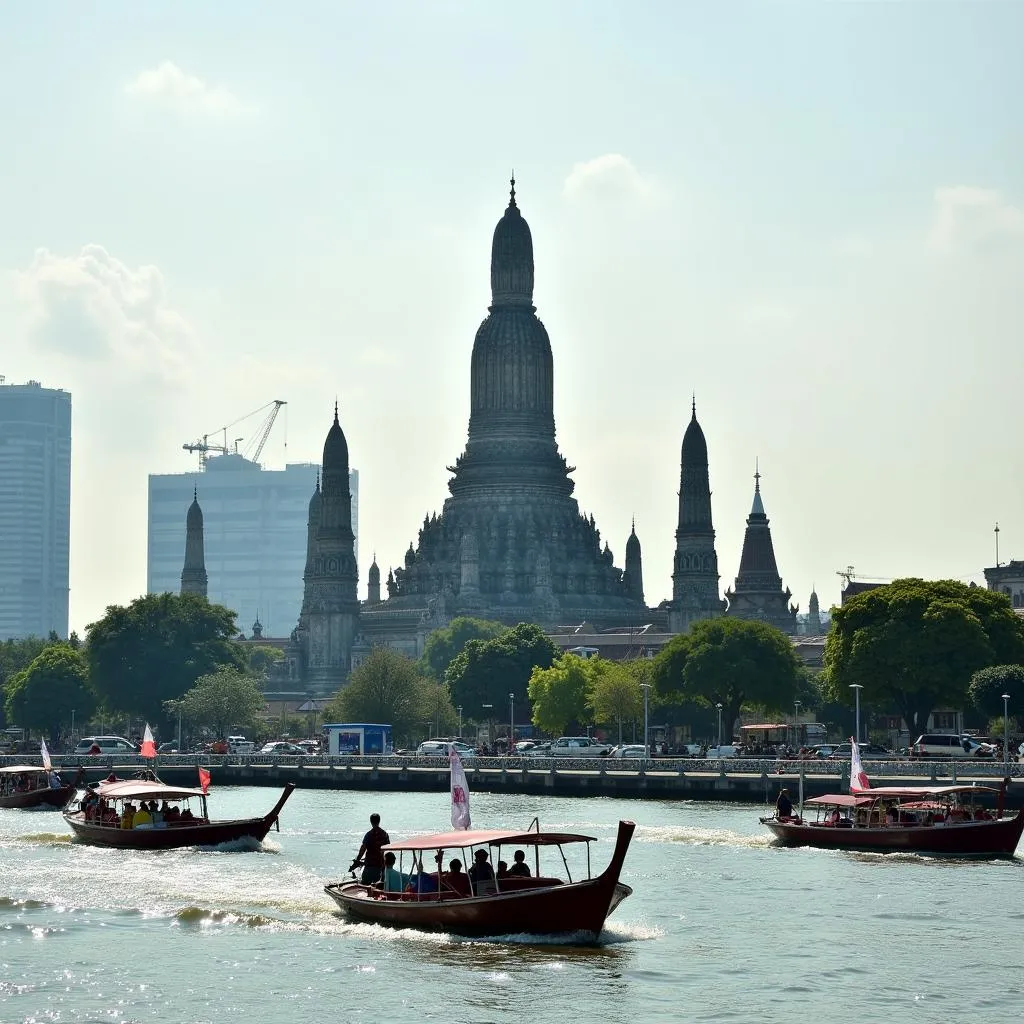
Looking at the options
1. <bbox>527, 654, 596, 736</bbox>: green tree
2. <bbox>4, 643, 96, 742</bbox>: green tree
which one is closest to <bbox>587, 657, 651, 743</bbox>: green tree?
<bbox>527, 654, 596, 736</bbox>: green tree

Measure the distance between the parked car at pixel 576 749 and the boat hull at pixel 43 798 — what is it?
39.4 meters

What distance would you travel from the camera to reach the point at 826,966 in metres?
54.5

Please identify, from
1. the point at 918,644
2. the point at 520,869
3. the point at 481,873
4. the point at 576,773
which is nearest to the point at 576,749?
the point at 576,773

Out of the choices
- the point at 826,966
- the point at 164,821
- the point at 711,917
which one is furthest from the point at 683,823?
the point at 826,966

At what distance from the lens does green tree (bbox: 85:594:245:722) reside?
182 meters

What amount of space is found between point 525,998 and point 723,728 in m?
113

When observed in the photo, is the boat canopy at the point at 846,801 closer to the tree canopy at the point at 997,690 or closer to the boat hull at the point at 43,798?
the boat hull at the point at 43,798

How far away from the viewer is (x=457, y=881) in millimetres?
58344

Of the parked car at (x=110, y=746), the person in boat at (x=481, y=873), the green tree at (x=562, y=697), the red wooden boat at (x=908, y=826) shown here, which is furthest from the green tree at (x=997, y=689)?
the person in boat at (x=481, y=873)

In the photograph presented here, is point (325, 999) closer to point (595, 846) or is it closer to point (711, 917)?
point (711, 917)

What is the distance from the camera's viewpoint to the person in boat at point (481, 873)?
57.5 metres

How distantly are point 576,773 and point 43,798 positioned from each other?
28.4m

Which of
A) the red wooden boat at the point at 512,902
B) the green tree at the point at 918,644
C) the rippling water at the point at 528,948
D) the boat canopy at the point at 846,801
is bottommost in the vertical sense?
the rippling water at the point at 528,948

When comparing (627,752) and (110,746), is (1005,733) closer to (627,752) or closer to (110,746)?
(627,752)
